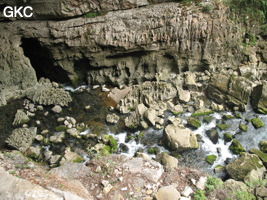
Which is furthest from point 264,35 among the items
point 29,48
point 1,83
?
point 1,83

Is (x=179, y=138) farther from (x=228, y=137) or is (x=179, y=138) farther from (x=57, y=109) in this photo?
(x=57, y=109)

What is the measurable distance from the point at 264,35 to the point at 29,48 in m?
12.8

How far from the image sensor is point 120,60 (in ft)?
40.0

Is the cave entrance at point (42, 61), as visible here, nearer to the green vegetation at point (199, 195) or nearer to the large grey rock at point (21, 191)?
the large grey rock at point (21, 191)

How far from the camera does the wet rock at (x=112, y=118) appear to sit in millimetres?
10087

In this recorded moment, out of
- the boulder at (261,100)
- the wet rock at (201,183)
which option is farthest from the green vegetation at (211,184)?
the boulder at (261,100)

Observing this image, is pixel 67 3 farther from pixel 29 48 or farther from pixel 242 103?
pixel 242 103

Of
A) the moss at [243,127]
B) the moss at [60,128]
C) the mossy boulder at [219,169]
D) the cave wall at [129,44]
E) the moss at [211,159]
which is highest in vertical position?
the cave wall at [129,44]

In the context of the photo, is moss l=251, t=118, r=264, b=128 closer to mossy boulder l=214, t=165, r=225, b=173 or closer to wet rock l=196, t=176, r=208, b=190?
mossy boulder l=214, t=165, r=225, b=173

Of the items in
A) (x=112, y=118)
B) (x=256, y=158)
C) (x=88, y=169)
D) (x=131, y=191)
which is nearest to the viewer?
(x=131, y=191)

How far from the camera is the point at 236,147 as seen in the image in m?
8.69

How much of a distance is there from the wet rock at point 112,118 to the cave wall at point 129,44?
8.65ft

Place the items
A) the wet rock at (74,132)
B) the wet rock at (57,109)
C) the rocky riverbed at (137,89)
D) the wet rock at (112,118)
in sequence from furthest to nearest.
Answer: the wet rock at (57,109), the wet rock at (112,118), the wet rock at (74,132), the rocky riverbed at (137,89)

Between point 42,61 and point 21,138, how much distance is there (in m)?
5.58
